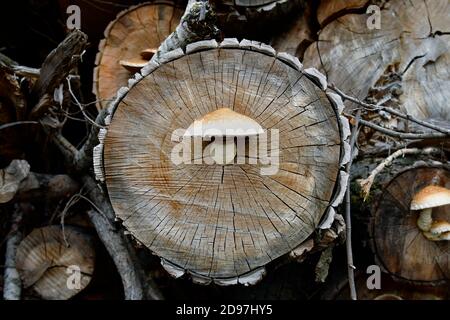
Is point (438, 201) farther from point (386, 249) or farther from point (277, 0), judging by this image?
point (277, 0)

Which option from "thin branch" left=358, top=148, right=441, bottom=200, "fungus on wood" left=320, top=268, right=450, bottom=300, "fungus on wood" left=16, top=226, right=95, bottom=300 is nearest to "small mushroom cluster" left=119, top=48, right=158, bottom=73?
"fungus on wood" left=16, top=226, right=95, bottom=300

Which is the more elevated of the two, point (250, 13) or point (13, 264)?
point (250, 13)

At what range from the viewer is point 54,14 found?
3.52 meters

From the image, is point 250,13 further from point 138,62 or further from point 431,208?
point 431,208

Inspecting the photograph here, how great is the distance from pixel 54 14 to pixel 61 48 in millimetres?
1407

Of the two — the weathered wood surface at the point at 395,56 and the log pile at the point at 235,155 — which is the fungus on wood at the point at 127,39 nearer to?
the log pile at the point at 235,155

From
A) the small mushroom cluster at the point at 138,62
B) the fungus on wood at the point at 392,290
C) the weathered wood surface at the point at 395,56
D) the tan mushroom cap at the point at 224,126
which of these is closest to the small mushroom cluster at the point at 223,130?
the tan mushroom cap at the point at 224,126

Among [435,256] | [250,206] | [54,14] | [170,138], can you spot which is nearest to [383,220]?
[435,256]

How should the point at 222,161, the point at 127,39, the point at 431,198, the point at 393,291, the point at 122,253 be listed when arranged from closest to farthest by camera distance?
the point at 222,161 → the point at 431,198 → the point at 122,253 → the point at 393,291 → the point at 127,39

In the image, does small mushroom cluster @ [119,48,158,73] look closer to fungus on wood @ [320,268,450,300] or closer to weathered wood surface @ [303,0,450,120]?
weathered wood surface @ [303,0,450,120]

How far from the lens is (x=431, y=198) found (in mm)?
2346

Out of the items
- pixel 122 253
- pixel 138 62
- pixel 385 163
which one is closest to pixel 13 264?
pixel 122 253

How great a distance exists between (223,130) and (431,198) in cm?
109

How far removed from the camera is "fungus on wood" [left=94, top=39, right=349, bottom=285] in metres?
2.02
